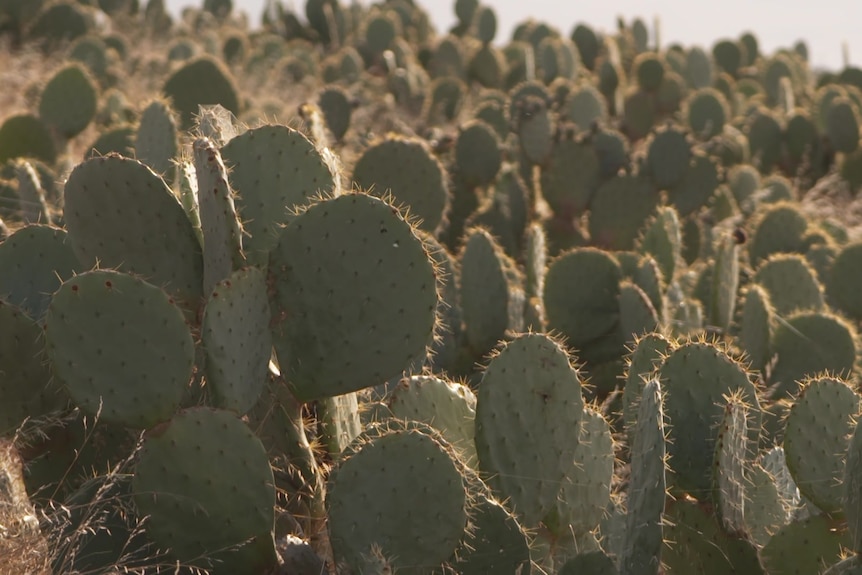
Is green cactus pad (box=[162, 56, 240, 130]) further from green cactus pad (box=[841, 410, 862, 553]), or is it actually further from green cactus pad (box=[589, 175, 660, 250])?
green cactus pad (box=[841, 410, 862, 553])

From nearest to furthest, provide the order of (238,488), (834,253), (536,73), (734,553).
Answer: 1. (238,488)
2. (734,553)
3. (834,253)
4. (536,73)

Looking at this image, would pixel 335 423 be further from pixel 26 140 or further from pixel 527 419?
pixel 26 140

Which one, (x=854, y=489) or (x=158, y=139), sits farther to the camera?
(x=158, y=139)

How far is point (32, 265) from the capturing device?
298cm

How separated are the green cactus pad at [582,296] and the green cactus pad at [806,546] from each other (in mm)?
1920

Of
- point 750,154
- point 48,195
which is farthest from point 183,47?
point 48,195

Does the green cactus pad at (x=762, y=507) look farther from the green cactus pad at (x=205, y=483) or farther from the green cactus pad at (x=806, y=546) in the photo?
the green cactus pad at (x=205, y=483)

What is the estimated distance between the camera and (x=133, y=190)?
2607 millimetres

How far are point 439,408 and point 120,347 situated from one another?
0.76 meters

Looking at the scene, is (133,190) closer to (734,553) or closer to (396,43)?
(734,553)

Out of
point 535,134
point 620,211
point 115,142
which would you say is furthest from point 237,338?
point 535,134

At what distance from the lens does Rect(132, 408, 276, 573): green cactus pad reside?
93.2 inches

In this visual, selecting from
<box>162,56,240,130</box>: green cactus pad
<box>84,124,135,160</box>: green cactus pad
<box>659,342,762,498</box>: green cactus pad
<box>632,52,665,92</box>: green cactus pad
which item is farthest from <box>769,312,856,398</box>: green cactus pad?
<box>632,52,665,92</box>: green cactus pad

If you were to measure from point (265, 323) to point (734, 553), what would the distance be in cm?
106
